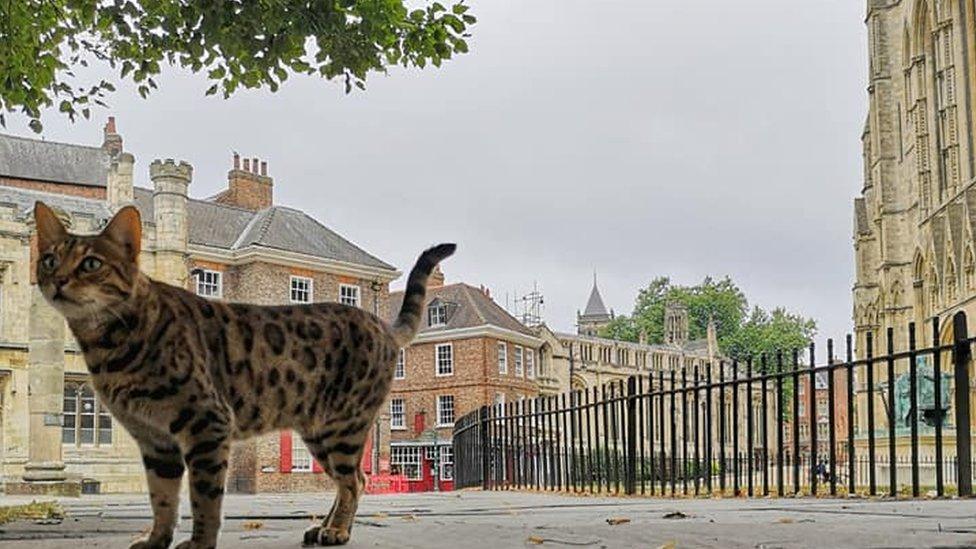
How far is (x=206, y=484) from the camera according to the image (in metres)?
3.36

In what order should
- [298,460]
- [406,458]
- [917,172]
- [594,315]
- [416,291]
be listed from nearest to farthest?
[416,291] < [917,172] < [298,460] < [406,458] < [594,315]

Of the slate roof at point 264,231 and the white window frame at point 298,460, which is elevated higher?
the slate roof at point 264,231

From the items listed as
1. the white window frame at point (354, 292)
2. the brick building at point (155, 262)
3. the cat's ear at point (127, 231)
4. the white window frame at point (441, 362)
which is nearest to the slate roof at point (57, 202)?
the brick building at point (155, 262)

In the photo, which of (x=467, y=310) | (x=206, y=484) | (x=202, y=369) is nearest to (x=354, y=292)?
(x=467, y=310)

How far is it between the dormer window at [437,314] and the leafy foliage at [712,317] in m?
43.8

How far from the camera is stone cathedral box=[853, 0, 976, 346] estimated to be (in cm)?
3027

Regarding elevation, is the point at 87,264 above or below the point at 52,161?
below

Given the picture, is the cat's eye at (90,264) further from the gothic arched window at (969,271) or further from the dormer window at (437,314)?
the dormer window at (437,314)

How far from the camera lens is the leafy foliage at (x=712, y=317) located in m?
96.2

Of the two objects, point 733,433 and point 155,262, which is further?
point 155,262

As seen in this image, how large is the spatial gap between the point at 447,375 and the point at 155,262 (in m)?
21.2

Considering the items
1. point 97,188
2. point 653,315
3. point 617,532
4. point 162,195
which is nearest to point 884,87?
point 162,195

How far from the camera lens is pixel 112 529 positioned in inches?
223

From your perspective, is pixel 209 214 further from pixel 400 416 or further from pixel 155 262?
pixel 400 416
